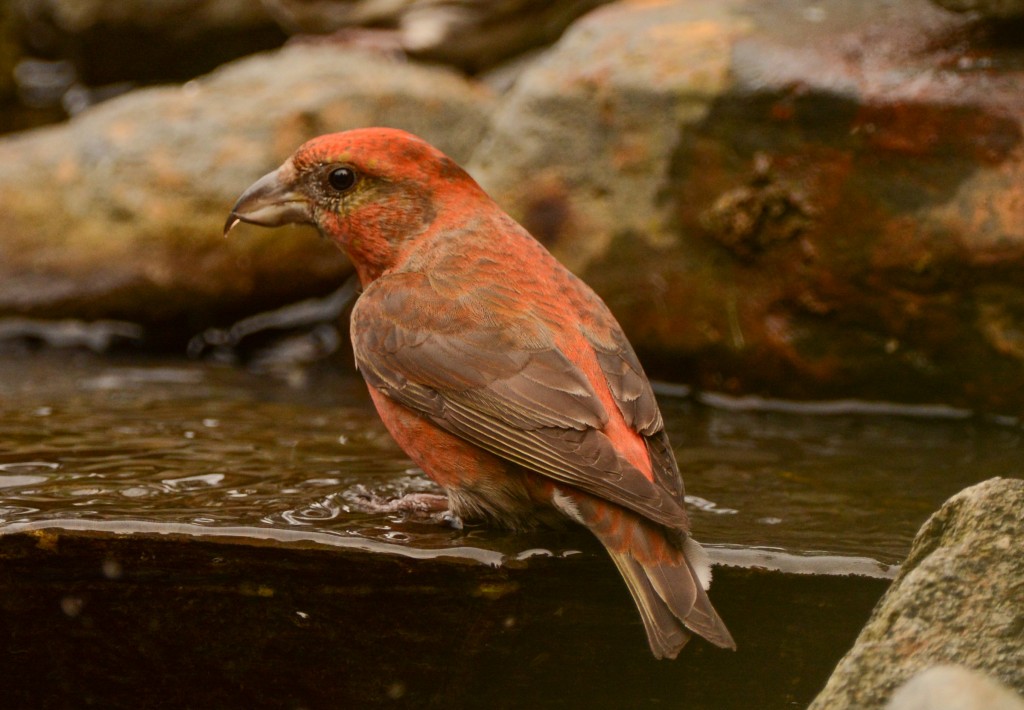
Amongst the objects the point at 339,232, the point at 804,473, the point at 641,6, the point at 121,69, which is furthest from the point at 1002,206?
the point at 121,69

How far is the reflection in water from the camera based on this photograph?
3234mm

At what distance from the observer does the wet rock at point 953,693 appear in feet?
6.81

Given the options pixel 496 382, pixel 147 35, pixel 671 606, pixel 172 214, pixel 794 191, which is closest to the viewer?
pixel 671 606

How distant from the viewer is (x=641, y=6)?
19.3 ft

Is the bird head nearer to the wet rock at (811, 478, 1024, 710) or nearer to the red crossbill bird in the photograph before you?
the red crossbill bird

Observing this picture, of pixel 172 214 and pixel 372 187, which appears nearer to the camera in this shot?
pixel 372 187

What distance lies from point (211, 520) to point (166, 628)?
0.88ft

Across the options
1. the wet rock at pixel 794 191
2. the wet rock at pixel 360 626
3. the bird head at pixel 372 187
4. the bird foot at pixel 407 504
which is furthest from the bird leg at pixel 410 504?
the wet rock at pixel 794 191

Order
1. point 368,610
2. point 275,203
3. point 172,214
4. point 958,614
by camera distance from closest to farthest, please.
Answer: point 958,614, point 368,610, point 275,203, point 172,214

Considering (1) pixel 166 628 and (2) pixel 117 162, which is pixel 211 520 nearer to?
(1) pixel 166 628

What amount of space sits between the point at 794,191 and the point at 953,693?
10.4ft

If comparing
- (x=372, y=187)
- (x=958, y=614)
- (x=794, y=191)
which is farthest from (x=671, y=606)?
(x=794, y=191)

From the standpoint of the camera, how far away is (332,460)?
402cm

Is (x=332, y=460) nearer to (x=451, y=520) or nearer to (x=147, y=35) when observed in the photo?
(x=451, y=520)
